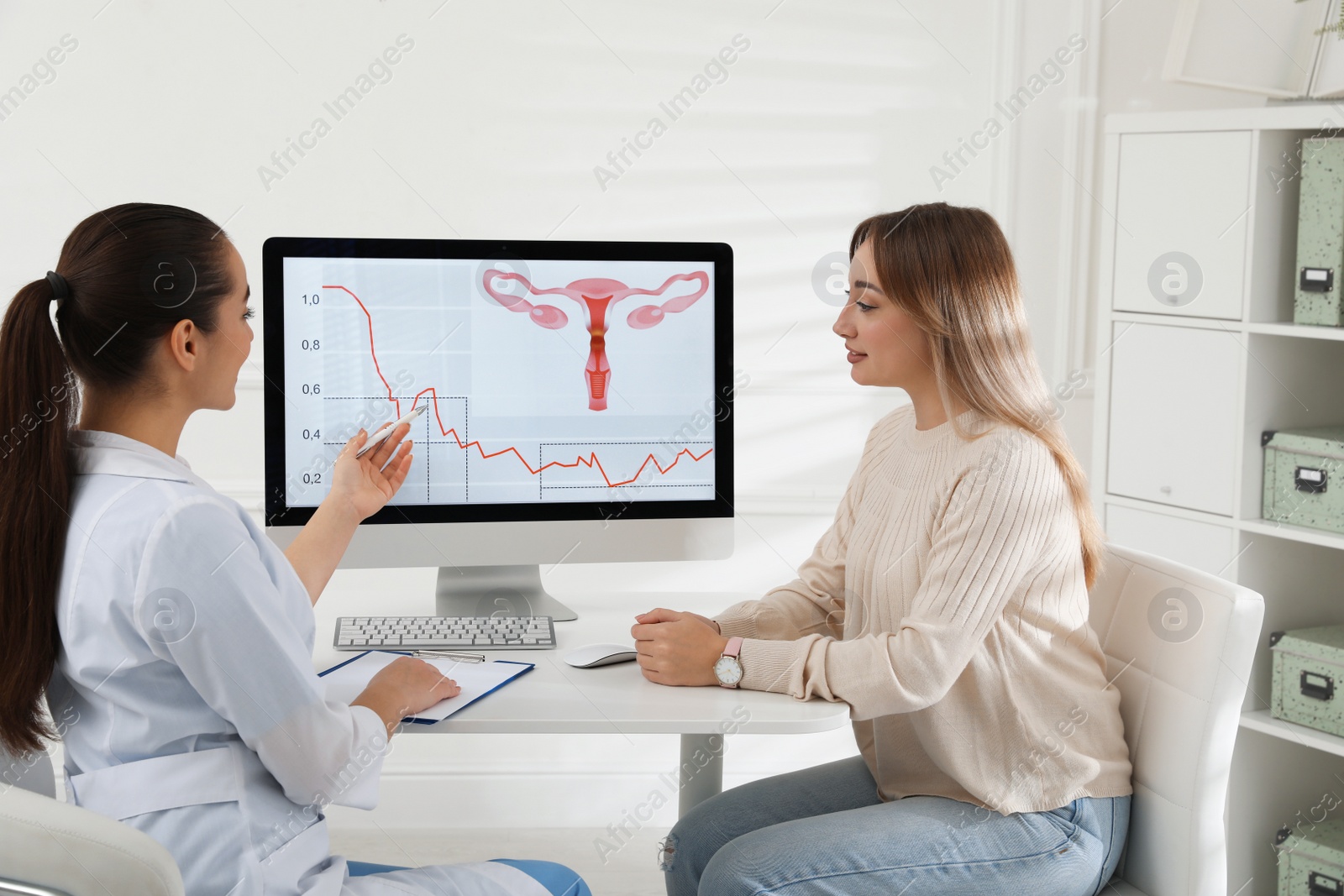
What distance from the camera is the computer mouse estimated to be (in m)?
1.50

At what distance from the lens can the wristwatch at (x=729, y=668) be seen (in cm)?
143

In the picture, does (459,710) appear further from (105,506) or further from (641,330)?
(641,330)

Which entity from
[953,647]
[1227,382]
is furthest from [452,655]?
[1227,382]

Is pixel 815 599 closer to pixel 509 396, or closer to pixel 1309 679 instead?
pixel 509 396

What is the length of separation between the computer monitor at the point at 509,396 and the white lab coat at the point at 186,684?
54 cm

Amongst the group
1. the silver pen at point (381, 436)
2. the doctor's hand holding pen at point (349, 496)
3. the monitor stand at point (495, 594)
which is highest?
the silver pen at point (381, 436)

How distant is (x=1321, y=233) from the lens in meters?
2.05

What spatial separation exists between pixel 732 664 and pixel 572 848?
137 cm

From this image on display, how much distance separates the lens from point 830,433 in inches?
107

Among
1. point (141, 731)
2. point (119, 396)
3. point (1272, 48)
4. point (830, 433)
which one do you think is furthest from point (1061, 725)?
point (1272, 48)

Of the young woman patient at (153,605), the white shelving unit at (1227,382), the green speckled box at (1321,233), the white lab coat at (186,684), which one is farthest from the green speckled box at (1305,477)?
the white lab coat at (186,684)

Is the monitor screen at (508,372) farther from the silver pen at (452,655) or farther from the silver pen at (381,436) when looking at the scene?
the silver pen at (452,655)

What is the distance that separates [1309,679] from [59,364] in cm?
210

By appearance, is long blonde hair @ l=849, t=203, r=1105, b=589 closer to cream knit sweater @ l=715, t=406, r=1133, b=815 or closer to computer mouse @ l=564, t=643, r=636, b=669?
cream knit sweater @ l=715, t=406, r=1133, b=815
